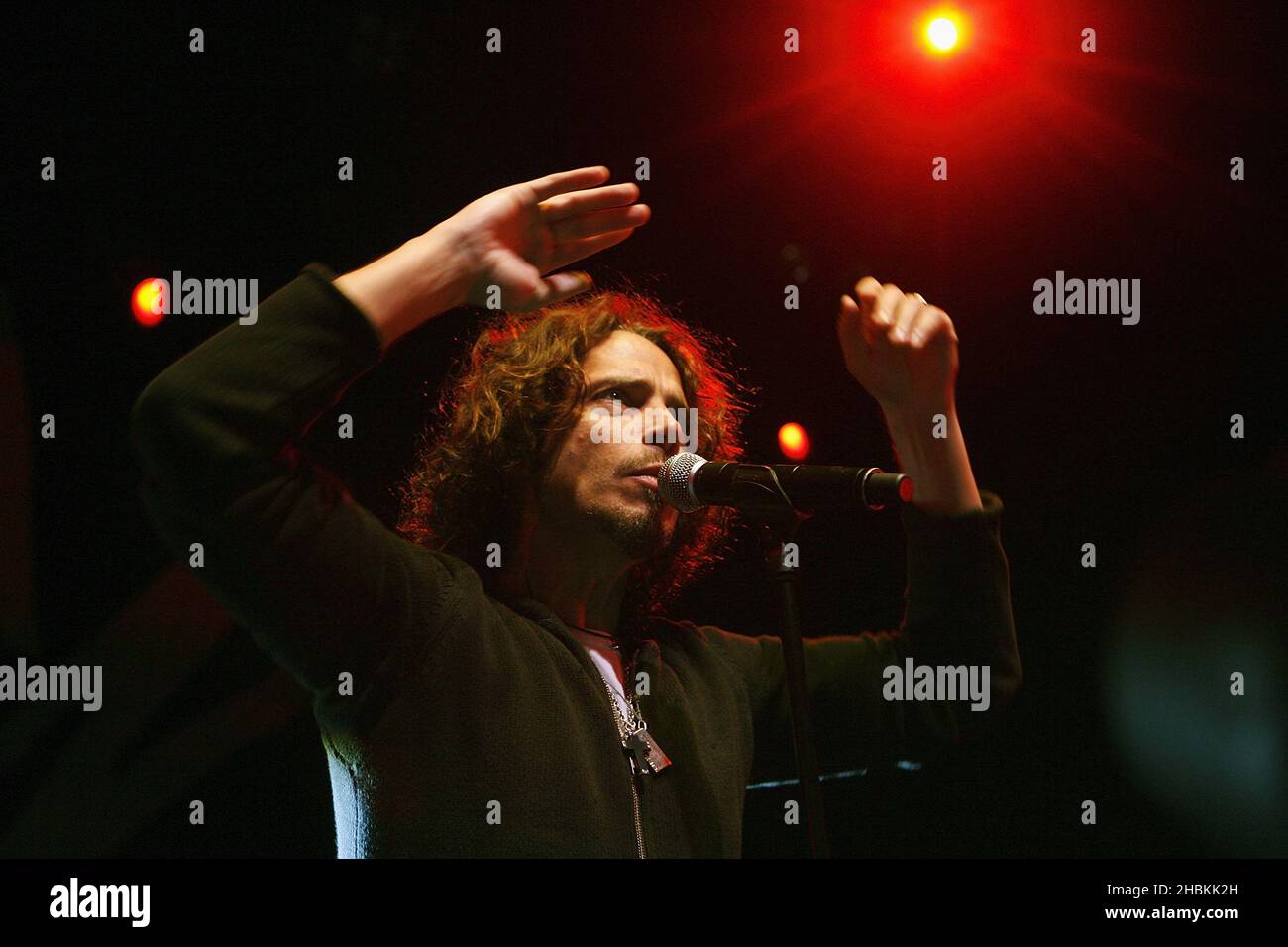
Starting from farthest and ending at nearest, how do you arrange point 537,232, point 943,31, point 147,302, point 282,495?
point 943,31 → point 147,302 → point 537,232 → point 282,495

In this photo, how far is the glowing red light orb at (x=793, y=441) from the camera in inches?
113

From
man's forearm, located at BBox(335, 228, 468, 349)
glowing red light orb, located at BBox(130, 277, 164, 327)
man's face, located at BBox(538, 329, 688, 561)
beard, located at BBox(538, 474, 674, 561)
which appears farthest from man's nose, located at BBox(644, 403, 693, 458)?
glowing red light orb, located at BBox(130, 277, 164, 327)

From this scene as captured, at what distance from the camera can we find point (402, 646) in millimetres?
1659

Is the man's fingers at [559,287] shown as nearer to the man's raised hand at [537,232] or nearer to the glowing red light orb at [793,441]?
the man's raised hand at [537,232]

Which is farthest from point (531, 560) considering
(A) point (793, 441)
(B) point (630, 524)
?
(A) point (793, 441)

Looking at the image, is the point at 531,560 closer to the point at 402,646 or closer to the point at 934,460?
the point at 402,646

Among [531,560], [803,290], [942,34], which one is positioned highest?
[942,34]

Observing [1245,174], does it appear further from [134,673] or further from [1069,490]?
[134,673]

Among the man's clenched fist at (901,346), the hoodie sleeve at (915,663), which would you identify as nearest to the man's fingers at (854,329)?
the man's clenched fist at (901,346)

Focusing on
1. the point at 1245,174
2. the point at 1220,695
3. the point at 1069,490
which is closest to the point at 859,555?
the point at 1069,490

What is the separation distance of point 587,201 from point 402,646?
74 centimetres

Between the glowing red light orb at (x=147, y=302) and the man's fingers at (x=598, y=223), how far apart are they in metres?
1.07

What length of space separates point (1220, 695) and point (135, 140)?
288cm

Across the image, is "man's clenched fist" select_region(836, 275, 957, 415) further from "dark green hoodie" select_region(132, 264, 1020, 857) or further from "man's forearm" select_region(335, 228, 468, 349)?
"man's forearm" select_region(335, 228, 468, 349)
